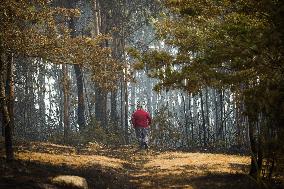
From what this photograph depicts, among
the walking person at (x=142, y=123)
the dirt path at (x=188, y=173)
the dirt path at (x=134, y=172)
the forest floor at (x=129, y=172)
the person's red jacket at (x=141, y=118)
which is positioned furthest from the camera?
the person's red jacket at (x=141, y=118)

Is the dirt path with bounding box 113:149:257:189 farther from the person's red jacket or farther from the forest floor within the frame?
the person's red jacket

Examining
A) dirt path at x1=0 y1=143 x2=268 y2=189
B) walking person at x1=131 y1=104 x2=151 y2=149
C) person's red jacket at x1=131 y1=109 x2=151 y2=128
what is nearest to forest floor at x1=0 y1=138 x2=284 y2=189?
dirt path at x1=0 y1=143 x2=268 y2=189

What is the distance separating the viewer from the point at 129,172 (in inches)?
495

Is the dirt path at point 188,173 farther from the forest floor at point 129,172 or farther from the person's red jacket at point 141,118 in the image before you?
the person's red jacket at point 141,118

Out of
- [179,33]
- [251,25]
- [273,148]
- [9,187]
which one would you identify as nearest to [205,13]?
[179,33]

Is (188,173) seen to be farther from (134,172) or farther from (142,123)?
(142,123)

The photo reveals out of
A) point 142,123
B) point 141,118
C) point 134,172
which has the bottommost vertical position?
point 134,172

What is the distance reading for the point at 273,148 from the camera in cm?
795

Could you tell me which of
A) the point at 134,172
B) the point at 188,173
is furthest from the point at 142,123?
the point at 188,173

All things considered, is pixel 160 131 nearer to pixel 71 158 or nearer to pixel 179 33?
pixel 71 158

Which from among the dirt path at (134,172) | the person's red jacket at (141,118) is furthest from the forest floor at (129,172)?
the person's red jacket at (141,118)

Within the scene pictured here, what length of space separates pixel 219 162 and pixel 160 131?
11.5 meters

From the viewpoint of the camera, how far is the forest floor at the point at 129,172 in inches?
363

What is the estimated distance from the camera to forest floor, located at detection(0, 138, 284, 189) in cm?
922
